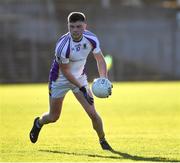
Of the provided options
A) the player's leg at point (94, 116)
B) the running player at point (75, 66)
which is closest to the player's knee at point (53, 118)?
the running player at point (75, 66)

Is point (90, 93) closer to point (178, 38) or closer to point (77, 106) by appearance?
point (77, 106)

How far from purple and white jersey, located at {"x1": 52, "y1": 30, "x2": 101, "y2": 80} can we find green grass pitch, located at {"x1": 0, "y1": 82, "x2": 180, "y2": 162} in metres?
1.43

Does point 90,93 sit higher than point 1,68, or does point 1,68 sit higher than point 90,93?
point 90,93

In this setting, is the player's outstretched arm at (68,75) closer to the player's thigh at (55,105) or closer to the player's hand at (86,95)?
the player's hand at (86,95)

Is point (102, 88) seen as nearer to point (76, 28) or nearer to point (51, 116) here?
point (76, 28)

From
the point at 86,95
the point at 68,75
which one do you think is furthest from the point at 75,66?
the point at 86,95

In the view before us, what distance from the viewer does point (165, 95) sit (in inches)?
1093

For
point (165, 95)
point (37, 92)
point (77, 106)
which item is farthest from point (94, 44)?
point (37, 92)

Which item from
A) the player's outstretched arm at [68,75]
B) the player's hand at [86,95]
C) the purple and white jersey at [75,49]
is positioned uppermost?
the purple and white jersey at [75,49]

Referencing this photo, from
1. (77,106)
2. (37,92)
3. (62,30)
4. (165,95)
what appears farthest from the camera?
(62,30)

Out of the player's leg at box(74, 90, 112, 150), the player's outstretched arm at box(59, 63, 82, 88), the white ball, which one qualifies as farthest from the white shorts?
the white ball

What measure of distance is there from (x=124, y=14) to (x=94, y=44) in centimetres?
3197

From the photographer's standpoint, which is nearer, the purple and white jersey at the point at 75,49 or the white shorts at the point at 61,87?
the purple and white jersey at the point at 75,49

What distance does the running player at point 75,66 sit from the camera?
11.4 meters
